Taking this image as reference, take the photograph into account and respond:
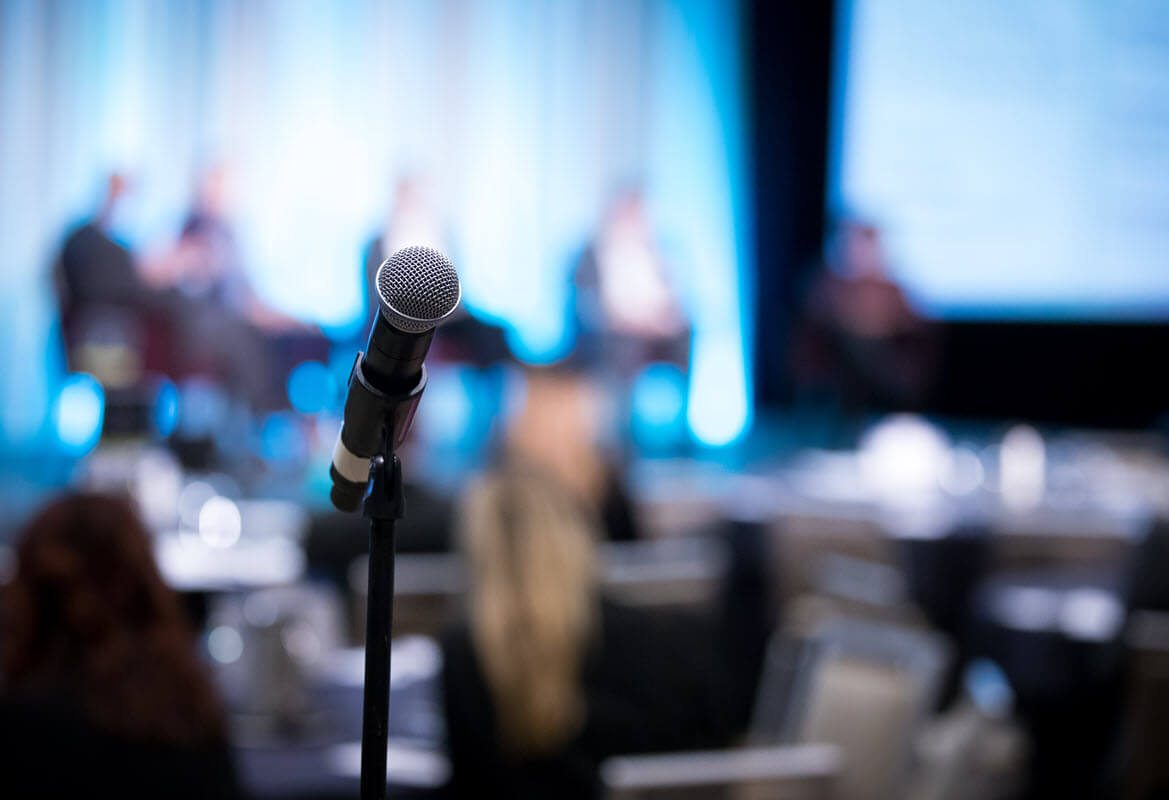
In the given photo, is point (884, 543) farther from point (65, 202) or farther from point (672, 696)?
point (65, 202)

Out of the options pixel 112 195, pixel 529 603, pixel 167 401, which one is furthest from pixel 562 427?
pixel 112 195

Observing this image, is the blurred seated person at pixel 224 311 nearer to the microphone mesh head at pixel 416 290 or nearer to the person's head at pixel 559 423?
the person's head at pixel 559 423

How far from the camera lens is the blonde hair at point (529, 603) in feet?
7.17

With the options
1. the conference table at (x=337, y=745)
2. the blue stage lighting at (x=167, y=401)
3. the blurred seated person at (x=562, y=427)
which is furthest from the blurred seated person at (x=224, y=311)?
the conference table at (x=337, y=745)

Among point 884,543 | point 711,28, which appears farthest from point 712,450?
point 884,543

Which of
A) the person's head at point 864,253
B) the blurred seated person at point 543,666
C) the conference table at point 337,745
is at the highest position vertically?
the person's head at point 864,253

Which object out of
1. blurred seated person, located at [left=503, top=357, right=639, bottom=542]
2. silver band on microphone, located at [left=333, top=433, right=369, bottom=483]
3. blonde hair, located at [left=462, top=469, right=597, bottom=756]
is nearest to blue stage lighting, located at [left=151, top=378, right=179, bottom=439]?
blurred seated person, located at [left=503, top=357, right=639, bottom=542]

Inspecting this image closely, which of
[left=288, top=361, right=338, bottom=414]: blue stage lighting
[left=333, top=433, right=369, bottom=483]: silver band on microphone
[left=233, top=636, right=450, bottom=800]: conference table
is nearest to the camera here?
[left=333, top=433, right=369, bottom=483]: silver band on microphone

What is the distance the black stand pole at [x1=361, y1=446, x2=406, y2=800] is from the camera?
0.88 m

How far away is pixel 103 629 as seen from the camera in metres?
1.83

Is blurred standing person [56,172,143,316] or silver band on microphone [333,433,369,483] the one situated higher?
blurred standing person [56,172,143,316]

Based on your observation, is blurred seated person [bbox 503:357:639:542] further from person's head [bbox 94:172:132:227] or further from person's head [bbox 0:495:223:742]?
person's head [bbox 94:172:132:227]

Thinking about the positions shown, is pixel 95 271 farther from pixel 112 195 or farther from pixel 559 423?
pixel 559 423

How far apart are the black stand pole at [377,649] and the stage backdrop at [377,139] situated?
727cm
